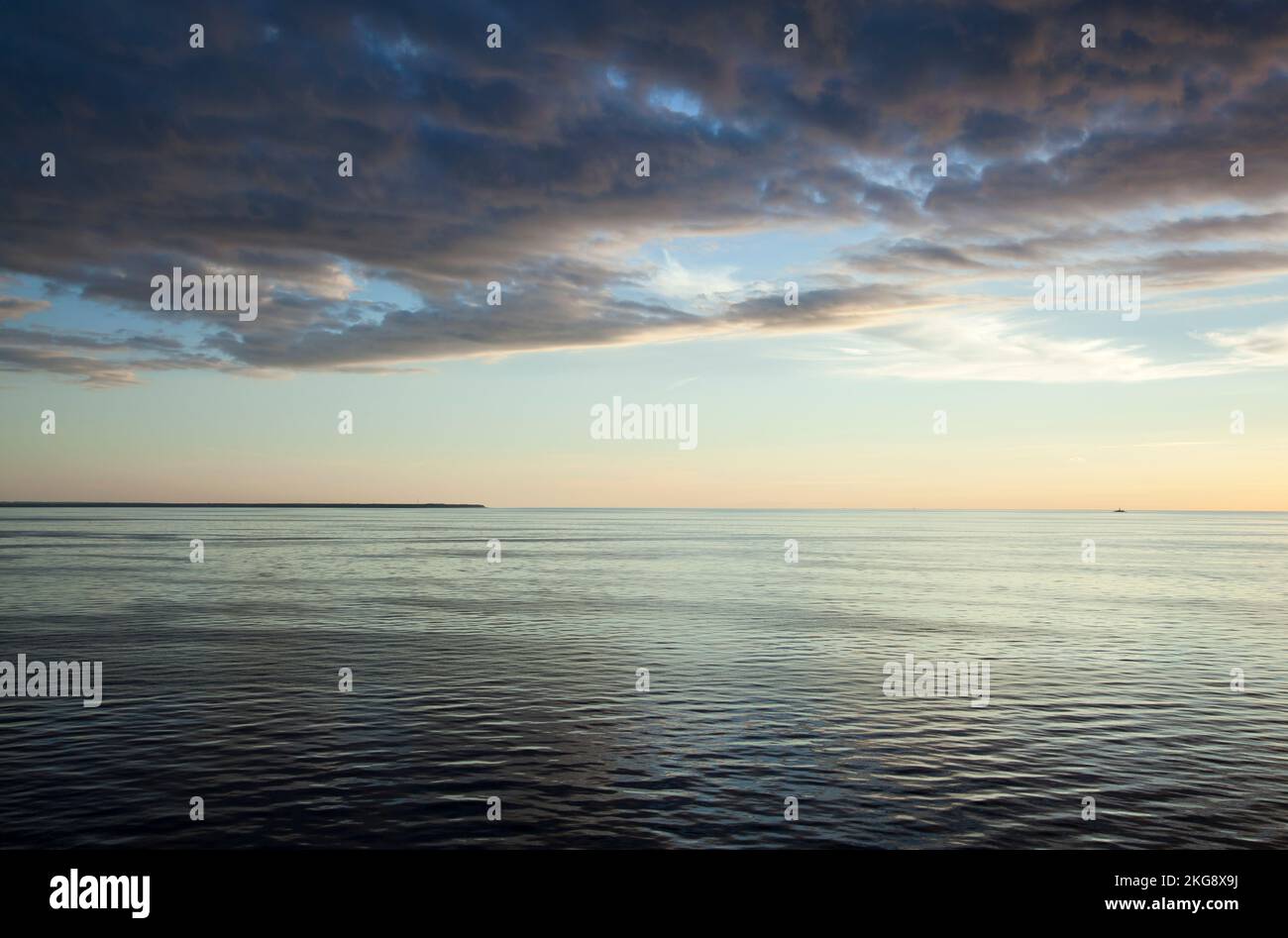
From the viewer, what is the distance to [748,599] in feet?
254

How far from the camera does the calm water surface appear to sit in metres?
21.0

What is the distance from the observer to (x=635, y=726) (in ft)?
101

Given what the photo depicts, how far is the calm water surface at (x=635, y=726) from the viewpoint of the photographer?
21.0 meters

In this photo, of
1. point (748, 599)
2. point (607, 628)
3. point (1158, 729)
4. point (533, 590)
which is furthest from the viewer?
point (533, 590)

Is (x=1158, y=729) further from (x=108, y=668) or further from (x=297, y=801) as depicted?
(x=108, y=668)
